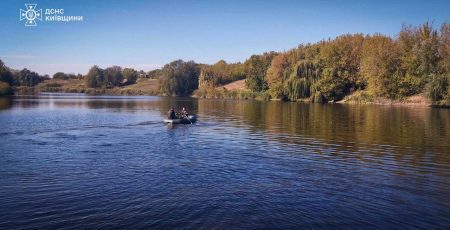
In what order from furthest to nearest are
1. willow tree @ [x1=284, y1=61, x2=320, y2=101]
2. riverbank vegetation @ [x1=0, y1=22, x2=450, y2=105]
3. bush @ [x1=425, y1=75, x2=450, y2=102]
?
willow tree @ [x1=284, y1=61, x2=320, y2=101], riverbank vegetation @ [x1=0, y1=22, x2=450, y2=105], bush @ [x1=425, y1=75, x2=450, y2=102]

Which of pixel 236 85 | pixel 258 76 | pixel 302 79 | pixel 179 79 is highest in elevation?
pixel 179 79

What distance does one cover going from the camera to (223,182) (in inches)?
685

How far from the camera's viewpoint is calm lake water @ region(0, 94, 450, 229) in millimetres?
12789

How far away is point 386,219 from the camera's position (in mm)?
12875

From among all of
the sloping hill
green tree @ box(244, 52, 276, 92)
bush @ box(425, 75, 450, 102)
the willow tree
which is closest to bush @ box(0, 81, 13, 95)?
the sloping hill

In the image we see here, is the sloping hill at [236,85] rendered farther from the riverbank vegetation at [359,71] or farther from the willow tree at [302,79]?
the willow tree at [302,79]

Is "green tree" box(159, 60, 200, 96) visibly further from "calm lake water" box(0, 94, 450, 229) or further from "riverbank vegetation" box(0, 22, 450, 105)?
"calm lake water" box(0, 94, 450, 229)

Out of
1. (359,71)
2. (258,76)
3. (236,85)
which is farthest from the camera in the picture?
(236,85)

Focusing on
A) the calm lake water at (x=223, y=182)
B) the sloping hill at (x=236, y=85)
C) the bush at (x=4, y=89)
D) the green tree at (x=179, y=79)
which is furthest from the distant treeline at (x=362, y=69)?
the bush at (x=4, y=89)

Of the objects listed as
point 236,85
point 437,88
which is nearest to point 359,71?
point 437,88

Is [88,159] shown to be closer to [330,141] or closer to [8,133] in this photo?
[8,133]

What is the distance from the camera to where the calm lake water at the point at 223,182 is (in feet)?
42.0

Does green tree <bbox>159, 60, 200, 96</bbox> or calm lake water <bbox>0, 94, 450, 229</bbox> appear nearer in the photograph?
calm lake water <bbox>0, 94, 450, 229</bbox>

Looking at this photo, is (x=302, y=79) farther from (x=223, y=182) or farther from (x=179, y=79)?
(x=223, y=182)
